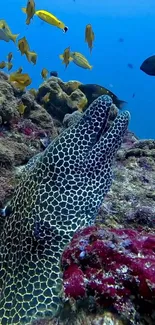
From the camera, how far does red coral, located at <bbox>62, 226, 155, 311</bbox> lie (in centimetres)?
223

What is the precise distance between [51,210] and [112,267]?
56.1 inches

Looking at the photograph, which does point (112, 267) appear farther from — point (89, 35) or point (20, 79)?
point (89, 35)

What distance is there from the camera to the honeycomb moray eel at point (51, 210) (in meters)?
3.27

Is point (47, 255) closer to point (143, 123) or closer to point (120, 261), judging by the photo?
point (120, 261)

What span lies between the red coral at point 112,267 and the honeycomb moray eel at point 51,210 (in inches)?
32.2

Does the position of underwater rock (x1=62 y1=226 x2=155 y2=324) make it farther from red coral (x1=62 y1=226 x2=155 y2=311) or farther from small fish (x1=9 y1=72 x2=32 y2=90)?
small fish (x1=9 y1=72 x2=32 y2=90)

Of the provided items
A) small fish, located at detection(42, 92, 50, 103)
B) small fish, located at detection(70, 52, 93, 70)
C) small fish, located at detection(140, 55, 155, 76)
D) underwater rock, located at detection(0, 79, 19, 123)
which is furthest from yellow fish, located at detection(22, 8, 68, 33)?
underwater rock, located at detection(0, 79, 19, 123)

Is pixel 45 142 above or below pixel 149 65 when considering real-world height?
below

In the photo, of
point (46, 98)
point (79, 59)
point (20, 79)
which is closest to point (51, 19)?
point (79, 59)

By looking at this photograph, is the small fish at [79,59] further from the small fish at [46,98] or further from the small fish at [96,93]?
the small fish at [46,98]

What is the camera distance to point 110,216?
4801 millimetres

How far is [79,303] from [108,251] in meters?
0.38

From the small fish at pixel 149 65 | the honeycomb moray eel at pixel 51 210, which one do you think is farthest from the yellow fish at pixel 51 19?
the honeycomb moray eel at pixel 51 210

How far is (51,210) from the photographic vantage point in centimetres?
369
